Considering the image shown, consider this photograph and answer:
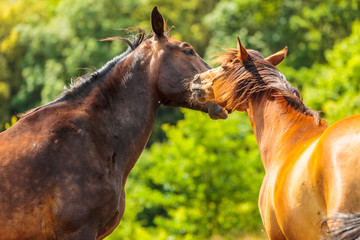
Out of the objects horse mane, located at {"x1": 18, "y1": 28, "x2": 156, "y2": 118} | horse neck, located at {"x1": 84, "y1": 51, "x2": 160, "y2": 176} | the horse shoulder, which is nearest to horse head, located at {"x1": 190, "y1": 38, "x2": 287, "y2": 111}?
horse neck, located at {"x1": 84, "y1": 51, "x2": 160, "y2": 176}

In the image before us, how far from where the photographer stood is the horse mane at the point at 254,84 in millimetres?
5492

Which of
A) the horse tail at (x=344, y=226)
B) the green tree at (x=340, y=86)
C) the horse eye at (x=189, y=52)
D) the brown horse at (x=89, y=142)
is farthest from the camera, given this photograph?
the green tree at (x=340, y=86)

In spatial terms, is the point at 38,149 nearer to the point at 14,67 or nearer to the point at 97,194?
the point at 97,194

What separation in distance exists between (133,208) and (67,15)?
21.0 metres

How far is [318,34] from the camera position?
30.0 meters

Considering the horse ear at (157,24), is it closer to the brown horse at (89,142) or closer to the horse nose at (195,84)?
the brown horse at (89,142)

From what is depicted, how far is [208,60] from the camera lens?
89.5ft

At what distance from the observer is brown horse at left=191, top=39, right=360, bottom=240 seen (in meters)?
4.06

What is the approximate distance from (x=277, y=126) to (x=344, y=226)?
5.54 ft

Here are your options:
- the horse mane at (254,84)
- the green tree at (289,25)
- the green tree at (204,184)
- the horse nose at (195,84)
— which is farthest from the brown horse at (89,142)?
the green tree at (289,25)

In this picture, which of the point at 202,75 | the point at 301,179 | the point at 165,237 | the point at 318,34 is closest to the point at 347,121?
the point at 301,179

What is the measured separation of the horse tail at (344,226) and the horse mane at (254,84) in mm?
1524

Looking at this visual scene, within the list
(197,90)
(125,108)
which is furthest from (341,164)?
(125,108)

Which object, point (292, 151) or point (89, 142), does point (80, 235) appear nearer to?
point (89, 142)
